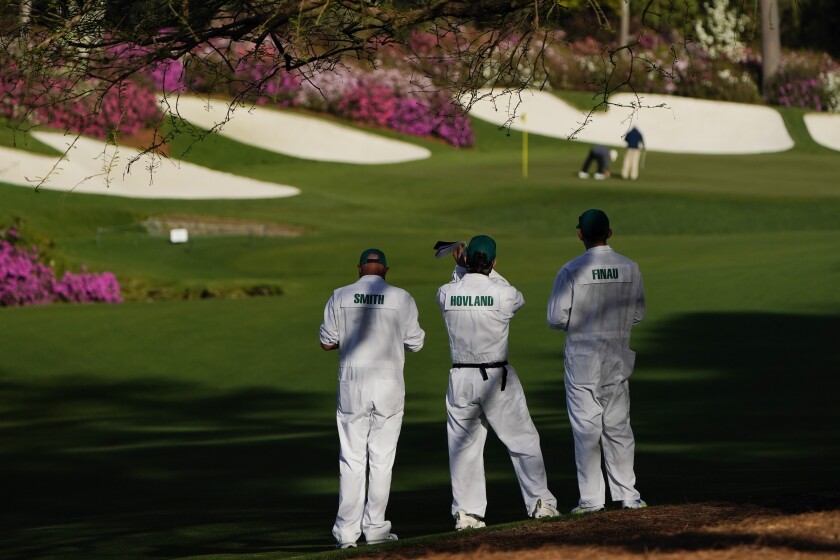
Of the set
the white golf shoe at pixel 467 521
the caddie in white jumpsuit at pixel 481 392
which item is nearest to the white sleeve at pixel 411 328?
the caddie in white jumpsuit at pixel 481 392

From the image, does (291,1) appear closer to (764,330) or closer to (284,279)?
(764,330)

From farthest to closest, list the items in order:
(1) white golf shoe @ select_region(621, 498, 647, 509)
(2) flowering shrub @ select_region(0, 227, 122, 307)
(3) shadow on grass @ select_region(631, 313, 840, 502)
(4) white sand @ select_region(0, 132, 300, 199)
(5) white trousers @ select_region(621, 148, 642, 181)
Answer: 1. (5) white trousers @ select_region(621, 148, 642, 181)
2. (4) white sand @ select_region(0, 132, 300, 199)
3. (2) flowering shrub @ select_region(0, 227, 122, 307)
4. (3) shadow on grass @ select_region(631, 313, 840, 502)
5. (1) white golf shoe @ select_region(621, 498, 647, 509)

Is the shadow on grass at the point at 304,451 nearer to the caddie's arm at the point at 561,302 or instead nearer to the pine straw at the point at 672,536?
the pine straw at the point at 672,536

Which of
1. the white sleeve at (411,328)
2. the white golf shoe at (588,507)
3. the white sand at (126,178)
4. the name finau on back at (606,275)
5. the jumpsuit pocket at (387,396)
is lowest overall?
the white golf shoe at (588,507)

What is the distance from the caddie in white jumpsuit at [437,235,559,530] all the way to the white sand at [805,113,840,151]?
4802 centimetres

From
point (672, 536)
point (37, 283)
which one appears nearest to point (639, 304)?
point (672, 536)

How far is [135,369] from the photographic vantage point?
20.4 metres

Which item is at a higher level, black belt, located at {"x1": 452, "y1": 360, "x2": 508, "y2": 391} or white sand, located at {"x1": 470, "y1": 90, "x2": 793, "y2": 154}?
white sand, located at {"x1": 470, "y1": 90, "x2": 793, "y2": 154}

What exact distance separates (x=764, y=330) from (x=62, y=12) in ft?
38.0

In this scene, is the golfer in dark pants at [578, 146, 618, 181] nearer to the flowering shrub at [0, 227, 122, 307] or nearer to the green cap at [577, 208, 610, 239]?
the flowering shrub at [0, 227, 122, 307]

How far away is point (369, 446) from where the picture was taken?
401 inches

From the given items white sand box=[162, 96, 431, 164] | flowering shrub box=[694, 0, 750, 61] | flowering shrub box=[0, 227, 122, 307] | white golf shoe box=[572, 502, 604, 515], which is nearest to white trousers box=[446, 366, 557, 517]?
white golf shoe box=[572, 502, 604, 515]

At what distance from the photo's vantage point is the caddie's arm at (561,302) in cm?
1037

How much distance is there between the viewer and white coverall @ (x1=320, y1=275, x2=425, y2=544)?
33.1 ft
